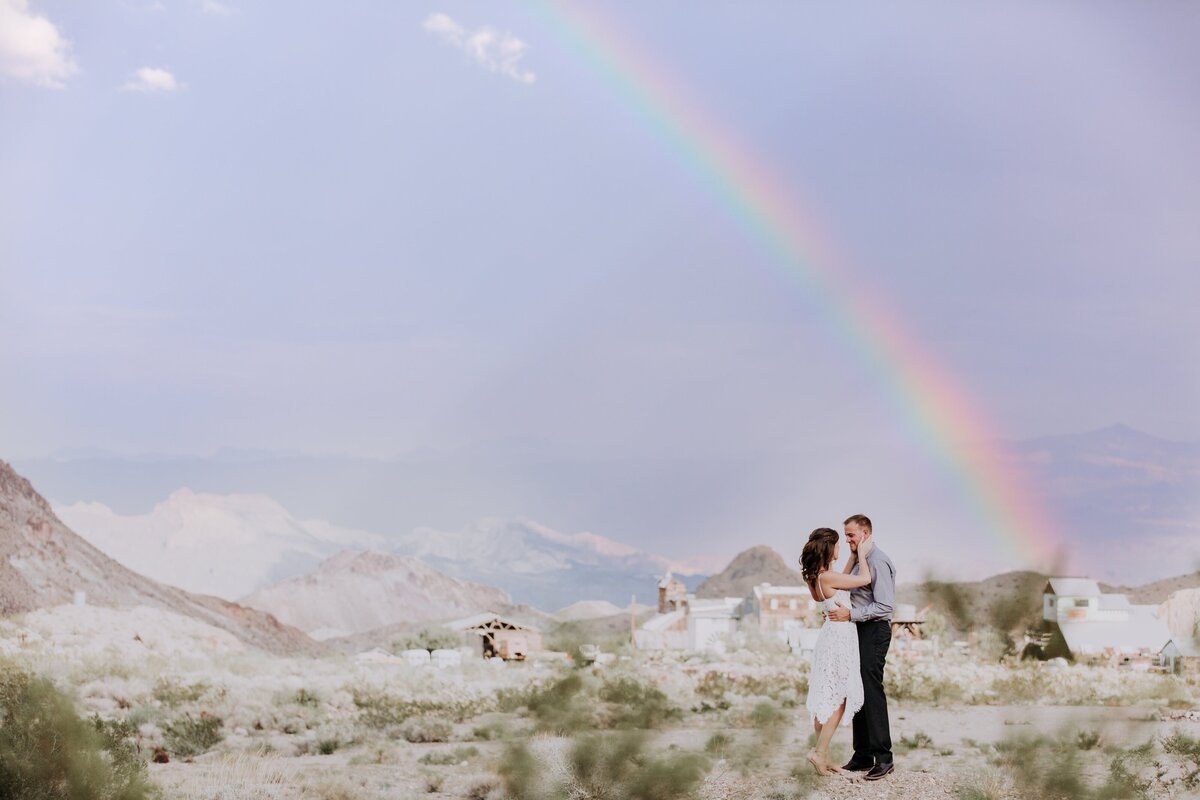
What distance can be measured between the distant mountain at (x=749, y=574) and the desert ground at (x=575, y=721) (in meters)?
13.2

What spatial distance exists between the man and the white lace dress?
0.08m

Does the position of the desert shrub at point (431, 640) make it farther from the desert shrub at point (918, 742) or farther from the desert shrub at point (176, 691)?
the desert shrub at point (918, 742)

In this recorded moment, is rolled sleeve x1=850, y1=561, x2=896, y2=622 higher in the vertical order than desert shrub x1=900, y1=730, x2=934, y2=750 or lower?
higher

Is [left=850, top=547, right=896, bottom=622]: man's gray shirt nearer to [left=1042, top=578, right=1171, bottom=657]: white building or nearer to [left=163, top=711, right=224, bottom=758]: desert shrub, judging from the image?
[left=163, top=711, right=224, bottom=758]: desert shrub

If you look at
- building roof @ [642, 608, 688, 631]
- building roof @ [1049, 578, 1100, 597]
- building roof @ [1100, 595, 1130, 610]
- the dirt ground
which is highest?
building roof @ [1049, 578, 1100, 597]

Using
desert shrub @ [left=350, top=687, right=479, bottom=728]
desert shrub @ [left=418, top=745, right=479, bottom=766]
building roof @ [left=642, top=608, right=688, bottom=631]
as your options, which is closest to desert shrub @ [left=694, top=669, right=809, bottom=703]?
desert shrub @ [left=350, top=687, right=479, bottom=728]

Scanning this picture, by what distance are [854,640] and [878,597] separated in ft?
1.60

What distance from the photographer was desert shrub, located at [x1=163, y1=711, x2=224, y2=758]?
16719mm

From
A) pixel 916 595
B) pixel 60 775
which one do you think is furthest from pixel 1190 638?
pixel 60 775

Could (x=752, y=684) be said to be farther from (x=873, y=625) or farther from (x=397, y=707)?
(x=873, y=625)

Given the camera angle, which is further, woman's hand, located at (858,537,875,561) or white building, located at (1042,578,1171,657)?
white building, located at (1042,578,1171,657)

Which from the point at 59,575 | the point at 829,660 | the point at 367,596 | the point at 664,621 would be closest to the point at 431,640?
the point at 367,596

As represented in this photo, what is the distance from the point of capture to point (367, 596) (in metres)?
42.4

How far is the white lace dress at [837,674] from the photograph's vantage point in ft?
38.3
